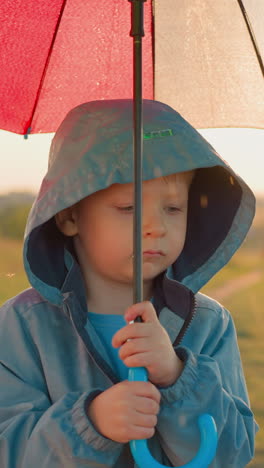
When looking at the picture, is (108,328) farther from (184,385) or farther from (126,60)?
(126,60)

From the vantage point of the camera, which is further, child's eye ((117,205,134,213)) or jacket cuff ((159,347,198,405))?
child's eye ((117,205,134,213))

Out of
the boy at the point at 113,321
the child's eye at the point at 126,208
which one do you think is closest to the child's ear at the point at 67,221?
the boy at the point at 113,321

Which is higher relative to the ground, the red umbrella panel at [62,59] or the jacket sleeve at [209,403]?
the red umbrella panel at [62,59]

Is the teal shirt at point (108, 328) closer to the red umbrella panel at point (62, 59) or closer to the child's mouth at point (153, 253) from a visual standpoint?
the child's mouth at point (153, 253)

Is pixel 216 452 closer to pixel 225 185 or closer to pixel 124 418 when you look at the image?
pixel 124 418

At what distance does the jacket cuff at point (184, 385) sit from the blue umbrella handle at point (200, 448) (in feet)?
0.24

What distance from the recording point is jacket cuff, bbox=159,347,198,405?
2359 millimetres

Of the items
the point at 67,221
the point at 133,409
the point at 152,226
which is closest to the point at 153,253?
the point at 152,226

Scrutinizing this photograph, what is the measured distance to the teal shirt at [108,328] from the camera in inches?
102

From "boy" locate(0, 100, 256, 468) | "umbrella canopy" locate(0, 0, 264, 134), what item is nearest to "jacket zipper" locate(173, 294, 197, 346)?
"boy" locate(0, 100, 256, 468)

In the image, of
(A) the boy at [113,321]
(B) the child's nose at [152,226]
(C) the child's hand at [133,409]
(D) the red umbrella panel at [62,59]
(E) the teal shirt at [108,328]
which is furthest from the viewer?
(D) the red umbrella panel at [62,59]

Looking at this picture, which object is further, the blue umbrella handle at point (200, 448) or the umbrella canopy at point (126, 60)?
the umbrella canopy at point (126, 60)

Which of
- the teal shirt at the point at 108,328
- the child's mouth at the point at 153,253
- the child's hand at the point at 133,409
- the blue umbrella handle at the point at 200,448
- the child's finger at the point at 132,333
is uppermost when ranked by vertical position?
the child's mouth at the point at 153,253

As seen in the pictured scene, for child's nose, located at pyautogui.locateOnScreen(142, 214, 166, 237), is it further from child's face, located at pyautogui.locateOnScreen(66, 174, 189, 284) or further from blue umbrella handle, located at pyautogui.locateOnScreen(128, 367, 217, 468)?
blue umbrella handle, located at pyautogui.locateOnScreen(128, 367, 217, 468)
